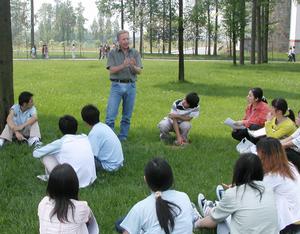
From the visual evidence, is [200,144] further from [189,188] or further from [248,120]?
[189,188]

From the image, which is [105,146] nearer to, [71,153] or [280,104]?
[71,153]

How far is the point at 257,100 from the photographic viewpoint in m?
8.27

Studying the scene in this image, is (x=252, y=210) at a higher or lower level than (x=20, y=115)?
lower

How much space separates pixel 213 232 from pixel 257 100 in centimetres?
380

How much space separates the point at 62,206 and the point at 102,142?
2.93m

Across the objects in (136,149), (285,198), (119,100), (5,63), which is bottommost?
(136,149)

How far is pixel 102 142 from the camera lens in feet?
22.0

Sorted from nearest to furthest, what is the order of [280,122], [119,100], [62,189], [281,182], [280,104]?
[62,189] → [281,182] → [280,104] → [280,122] → [119,100]

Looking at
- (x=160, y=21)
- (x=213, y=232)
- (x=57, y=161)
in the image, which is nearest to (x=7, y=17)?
(x=57, y=161)

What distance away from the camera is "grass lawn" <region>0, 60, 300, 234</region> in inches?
225

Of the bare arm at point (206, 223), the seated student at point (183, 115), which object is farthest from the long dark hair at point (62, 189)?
the seated student at point (183, 115)

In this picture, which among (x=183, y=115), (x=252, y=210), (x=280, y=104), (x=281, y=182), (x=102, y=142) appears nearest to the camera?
(x=252, y=210)

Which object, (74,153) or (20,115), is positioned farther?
(20,115)

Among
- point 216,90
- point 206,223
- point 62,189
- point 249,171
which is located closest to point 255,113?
point 206,223
